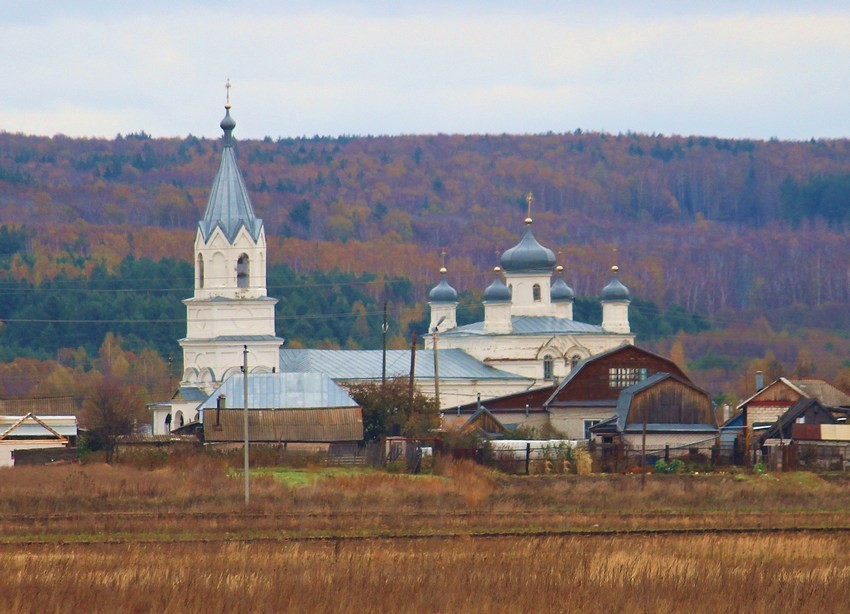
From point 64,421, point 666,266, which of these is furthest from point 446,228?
point 64,421

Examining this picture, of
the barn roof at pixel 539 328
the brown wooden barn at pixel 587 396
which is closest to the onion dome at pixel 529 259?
the barn roof at pixel 539 328

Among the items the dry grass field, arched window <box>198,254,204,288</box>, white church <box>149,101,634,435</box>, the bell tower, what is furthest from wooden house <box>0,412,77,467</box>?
arched window <box>198,254,204,288</box>

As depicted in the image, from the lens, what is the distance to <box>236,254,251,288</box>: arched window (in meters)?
65.4

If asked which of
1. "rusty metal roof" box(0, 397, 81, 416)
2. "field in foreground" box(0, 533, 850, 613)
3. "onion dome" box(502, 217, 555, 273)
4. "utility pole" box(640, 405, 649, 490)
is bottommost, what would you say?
"field in foreground" box(0, 533, 850, 613)

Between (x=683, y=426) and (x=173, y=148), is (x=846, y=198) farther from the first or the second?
(x=683, y=426)

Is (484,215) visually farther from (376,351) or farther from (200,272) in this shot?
(200,272)

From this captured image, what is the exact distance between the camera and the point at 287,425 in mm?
49750

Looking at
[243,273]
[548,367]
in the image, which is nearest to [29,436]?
[243,273]

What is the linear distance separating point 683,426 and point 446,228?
112m

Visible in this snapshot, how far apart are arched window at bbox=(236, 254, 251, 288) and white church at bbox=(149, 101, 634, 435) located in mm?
34

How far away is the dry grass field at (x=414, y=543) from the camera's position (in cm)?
2019

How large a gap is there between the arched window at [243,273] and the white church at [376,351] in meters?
0.03

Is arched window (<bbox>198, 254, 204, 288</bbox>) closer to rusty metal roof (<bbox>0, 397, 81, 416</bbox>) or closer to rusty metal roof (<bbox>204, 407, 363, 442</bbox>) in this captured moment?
rusty metal roof (<bbox>0, 397, 81, 416</bbox>)

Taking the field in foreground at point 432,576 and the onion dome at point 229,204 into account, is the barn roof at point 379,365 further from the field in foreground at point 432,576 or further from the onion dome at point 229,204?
the field in foreground at point 432,576
